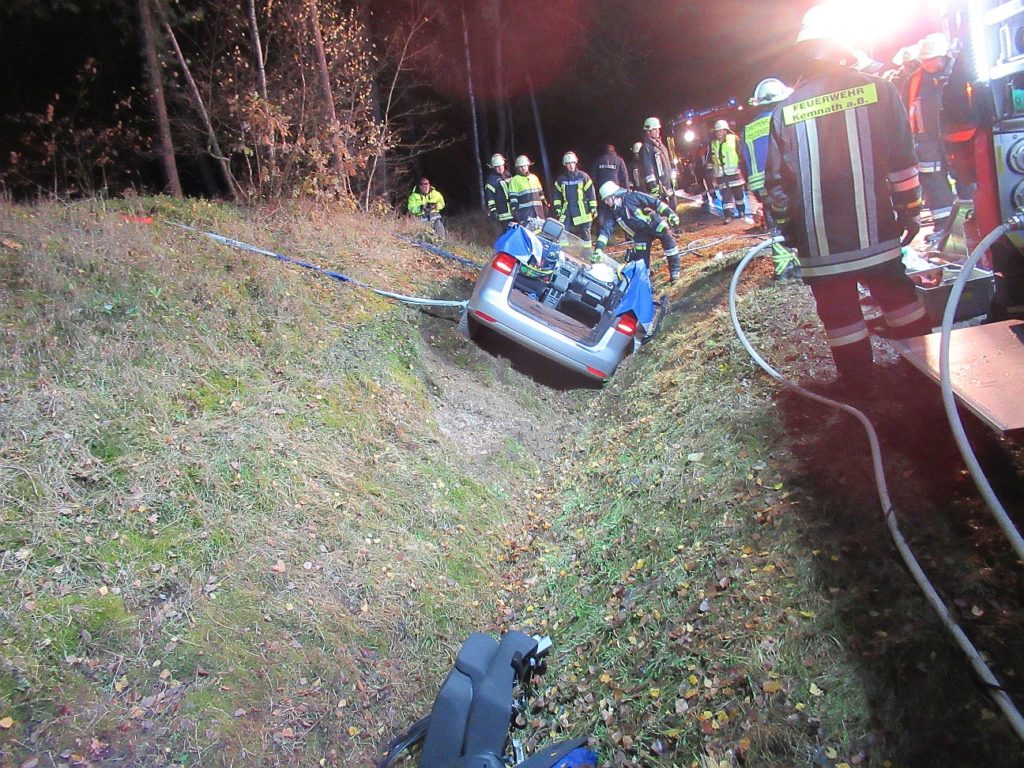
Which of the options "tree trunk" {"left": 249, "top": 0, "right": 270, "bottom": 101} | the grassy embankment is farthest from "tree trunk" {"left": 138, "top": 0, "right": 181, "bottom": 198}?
the grassy embankment

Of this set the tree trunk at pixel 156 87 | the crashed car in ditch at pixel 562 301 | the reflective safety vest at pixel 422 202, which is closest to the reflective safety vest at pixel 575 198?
the reflective safety vest at pixel 422 202

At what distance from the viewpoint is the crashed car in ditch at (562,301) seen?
6605 mm

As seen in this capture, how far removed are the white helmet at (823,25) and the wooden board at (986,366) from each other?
63.3 inches

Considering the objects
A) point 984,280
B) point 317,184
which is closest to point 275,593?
point 984,280

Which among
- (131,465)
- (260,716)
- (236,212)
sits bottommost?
(260,716)

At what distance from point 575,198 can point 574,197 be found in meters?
0.02

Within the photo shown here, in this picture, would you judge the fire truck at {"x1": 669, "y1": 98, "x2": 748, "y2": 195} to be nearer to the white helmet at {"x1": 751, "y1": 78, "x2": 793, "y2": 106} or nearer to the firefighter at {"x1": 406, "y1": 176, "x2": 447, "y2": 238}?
the firefighter at {"x1": 406, "y1": 176, "x2": 447, "y2": 238}

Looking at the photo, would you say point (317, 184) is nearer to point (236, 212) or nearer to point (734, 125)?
point (236, 212)

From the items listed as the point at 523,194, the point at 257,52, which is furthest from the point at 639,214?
the point at 257,52

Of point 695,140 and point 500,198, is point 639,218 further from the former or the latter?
point 695,140

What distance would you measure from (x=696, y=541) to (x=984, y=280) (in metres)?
2.25

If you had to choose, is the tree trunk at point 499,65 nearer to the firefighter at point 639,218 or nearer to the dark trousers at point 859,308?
the firefighter at point 639,218

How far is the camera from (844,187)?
3.65m

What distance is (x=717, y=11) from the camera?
22375 mm
